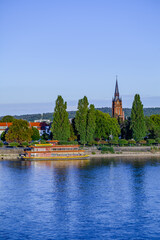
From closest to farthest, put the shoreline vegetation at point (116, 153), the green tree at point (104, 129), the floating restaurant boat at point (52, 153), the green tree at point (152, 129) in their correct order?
1. the floating restaurant boat at point (52, 153)
2. the shoreline vegetation at point (116, 153)
3. the green tree at point (104, 129)
4. the green tree at point (152, 129)

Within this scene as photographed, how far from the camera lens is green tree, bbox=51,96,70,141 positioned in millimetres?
100500

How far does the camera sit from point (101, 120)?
362ft

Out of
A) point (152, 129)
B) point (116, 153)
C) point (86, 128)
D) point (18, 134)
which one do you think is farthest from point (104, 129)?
point (18, 134)

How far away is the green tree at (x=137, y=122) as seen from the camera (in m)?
106

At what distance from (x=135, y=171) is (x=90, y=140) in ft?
116

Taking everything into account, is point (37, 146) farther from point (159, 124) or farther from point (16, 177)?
point (159, 124)

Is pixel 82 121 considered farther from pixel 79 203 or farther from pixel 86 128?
pixel 79 203

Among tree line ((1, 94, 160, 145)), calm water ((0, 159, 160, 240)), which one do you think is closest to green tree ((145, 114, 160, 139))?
tree line ((1, 94, 160, 145))

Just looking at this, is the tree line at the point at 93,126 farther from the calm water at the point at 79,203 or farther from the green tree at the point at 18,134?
the calm water at the point at 79,203

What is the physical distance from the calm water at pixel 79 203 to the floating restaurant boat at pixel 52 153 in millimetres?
14046

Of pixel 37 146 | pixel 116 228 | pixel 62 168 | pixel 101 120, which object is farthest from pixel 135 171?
pixel 101 120

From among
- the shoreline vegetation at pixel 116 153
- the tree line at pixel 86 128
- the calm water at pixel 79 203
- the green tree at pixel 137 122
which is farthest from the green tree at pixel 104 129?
the calm water at pixel 79 203

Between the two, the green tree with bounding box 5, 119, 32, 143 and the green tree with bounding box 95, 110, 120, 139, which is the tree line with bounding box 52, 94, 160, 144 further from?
the green tree with bounding box 5, 119, 32, 143

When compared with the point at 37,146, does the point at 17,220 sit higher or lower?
lower
